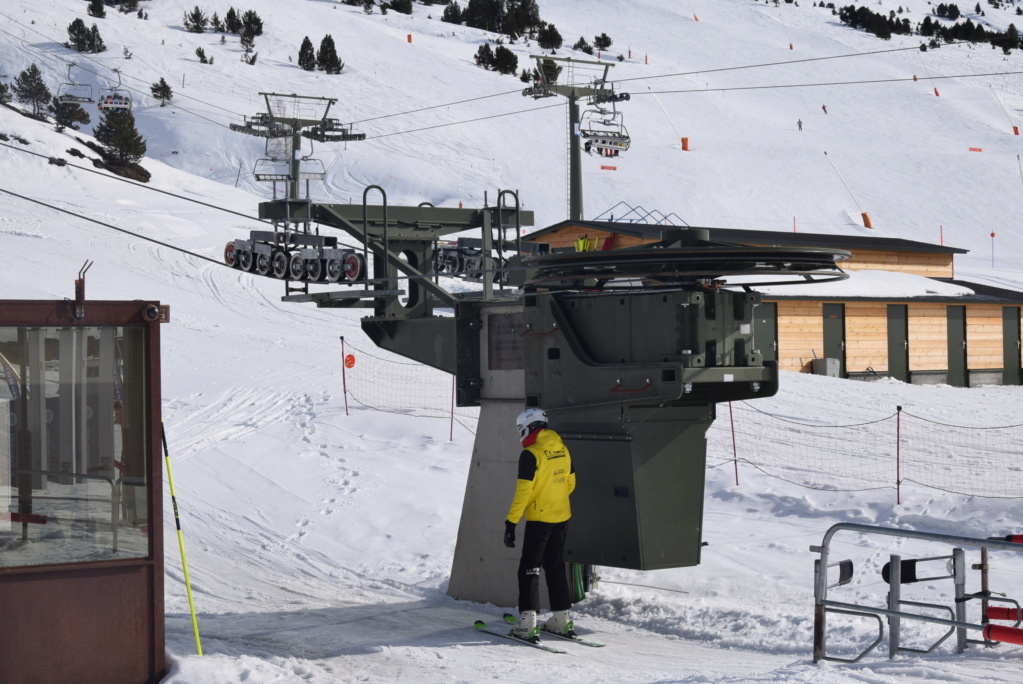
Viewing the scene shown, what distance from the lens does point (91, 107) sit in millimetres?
83125

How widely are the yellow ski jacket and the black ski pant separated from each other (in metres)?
0.08

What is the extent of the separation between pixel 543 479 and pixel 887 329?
21409 millimetres

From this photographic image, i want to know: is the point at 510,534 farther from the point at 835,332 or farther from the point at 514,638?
the point at 835,332

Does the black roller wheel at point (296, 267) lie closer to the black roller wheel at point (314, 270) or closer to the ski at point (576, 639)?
the black roller wheel at point (314, 270)

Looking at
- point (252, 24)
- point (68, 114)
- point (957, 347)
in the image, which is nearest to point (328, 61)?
point (252, 24)

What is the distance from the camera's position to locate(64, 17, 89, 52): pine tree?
87.2 metres

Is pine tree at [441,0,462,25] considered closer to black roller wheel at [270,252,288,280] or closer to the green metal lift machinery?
black roller wheel at [270,252,288,280]

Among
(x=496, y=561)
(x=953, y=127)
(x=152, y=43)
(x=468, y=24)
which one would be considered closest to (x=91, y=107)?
(x=152, y=43)

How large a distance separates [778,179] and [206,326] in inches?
1822

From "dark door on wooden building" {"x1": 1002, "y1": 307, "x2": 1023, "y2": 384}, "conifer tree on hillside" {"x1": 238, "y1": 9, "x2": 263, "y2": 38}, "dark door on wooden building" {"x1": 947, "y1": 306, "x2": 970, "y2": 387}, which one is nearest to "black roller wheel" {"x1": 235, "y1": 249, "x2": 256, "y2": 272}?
"dark door on wooden building" {"x1": 947, "y1": 306, "x2": 970, "y2": 387}

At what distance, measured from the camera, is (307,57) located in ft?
288

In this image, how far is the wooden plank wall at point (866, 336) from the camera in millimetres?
28062

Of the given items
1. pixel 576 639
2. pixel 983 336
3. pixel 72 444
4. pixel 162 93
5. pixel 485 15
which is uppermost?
pixel 485 15

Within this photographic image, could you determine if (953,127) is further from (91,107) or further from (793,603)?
(793,603)
